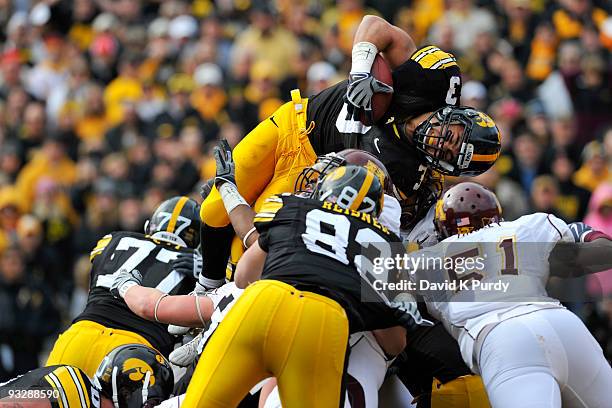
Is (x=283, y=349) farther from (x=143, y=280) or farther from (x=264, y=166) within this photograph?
(x=143, y=280)

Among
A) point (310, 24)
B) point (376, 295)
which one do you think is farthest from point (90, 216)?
point (376, 295)

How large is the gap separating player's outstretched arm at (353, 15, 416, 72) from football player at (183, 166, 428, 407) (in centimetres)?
148

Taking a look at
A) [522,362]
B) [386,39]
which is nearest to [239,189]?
[386,39]

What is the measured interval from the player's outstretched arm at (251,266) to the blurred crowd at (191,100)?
4014mm

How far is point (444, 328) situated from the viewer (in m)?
6.73

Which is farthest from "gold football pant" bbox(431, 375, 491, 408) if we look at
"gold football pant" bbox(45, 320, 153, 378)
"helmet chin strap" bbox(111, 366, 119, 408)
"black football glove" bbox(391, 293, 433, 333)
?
"gold football pant" bbox(45, 320, 153, 378)

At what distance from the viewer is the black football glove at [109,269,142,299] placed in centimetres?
658

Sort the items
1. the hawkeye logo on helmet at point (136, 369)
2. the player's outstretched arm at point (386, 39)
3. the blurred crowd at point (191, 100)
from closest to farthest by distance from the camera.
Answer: the hawkeye logo on helmet at point (136, 369), the player's outstretched arm at point (386, 39), the blurred crowd at point (191, 100)

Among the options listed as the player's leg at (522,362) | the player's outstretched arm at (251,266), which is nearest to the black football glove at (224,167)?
the player's outstretched arm at (251,266)

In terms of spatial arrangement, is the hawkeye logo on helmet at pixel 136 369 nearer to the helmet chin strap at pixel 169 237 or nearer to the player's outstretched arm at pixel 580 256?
the helmet chin strap at pixel 169 237

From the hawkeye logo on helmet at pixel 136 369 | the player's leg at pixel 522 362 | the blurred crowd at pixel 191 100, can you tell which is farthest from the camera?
the blurred crowd at pixel 191 100

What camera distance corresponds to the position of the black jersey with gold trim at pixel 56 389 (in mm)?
6090

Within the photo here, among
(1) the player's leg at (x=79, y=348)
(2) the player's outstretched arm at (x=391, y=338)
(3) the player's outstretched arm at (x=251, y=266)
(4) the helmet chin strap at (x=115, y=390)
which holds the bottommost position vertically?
(1) the player's leg at (x=79, y=348)

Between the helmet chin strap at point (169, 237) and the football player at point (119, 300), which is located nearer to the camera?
the football player at point (119, 300)
